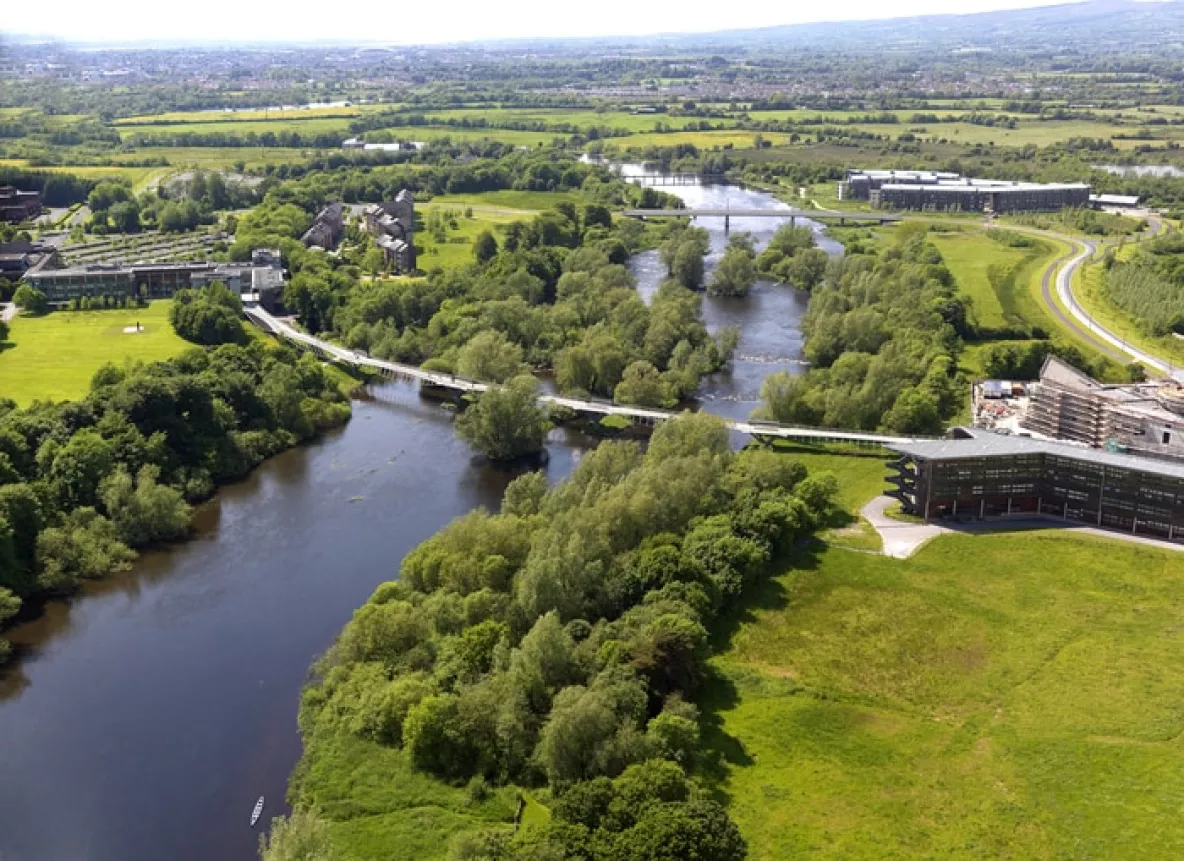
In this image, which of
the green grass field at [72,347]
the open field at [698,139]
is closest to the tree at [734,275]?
the green grass field at [72,347]

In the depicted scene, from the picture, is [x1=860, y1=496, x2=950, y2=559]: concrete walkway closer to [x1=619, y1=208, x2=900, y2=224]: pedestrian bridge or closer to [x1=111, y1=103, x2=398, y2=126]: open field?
[x1=619, y1=208, x2=900, y2=224]: pedestrian bridge

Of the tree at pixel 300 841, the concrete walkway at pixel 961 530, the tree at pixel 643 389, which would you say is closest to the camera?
the tree at pixel 300 841

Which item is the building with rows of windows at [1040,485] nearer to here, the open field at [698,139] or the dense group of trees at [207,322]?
the dense group of trees at [207,322]

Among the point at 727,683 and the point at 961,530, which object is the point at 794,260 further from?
the point at 727,683

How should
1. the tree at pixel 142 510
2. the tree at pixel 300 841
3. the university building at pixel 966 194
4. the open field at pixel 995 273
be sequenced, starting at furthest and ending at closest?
the university building at pixel 966 194 → the open field at pixel 995 273 → the tree at pixel 142 510 → the tree at pixel 300 841

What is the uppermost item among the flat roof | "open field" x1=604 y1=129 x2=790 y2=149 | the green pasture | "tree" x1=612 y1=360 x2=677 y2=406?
the green pasture

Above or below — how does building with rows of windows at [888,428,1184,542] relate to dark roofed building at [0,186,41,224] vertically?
below

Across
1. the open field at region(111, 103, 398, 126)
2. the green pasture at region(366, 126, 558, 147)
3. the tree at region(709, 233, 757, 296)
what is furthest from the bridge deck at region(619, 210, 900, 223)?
the open field at region(111, 103, 398, 126)
